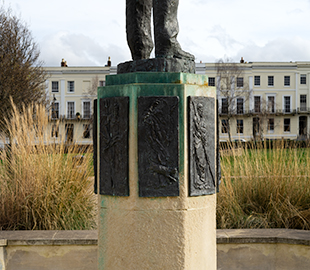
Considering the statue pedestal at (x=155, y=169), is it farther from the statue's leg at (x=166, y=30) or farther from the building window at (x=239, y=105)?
the building window at (x=239, y=105)

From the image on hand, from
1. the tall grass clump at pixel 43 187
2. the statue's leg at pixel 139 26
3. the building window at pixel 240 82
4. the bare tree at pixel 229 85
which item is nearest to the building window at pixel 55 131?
the tall grass clump at pixel 43 187

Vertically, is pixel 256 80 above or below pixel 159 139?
above

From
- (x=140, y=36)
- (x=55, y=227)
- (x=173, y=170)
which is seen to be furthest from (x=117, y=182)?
(x=55, y=227)

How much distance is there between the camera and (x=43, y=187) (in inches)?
203

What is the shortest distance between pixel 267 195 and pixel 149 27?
314 cm

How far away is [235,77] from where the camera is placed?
151 feet

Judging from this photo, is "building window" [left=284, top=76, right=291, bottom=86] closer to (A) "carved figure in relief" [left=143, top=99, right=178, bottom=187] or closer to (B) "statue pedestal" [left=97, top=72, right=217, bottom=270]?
(B) "statue pedestal" [left=97, top=72, right=217, bottom=270]

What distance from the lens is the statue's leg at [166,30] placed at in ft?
9.89

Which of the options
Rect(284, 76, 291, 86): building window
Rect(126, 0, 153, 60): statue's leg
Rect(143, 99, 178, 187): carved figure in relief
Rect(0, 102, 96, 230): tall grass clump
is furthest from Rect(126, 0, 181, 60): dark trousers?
Rect(284, 76, 291, 86): building window

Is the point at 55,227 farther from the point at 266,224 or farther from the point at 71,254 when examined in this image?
the point at 266,224

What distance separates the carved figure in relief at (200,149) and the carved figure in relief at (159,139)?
0.20m

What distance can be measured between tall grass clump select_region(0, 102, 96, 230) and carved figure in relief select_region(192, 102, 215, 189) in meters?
2.58

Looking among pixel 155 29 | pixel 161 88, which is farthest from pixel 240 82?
pixel 161 88

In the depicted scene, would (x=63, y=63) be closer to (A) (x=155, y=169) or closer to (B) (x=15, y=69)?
(B) (x=15, y=69)
